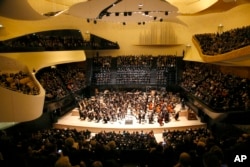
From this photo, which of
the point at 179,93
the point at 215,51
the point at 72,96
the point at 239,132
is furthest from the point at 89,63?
the point at 239,132

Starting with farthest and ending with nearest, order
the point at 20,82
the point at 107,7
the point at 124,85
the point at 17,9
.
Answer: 1. the point at 124,85
2. the point at 107,7
3. the point at 20,82
4. the point at 17,9

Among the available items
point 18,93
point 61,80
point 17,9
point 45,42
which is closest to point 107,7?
point 17,9

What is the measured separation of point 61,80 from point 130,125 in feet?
26.3

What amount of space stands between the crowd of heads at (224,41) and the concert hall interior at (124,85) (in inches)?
3.5

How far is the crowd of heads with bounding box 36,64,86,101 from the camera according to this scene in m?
16.9

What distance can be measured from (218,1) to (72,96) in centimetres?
1117

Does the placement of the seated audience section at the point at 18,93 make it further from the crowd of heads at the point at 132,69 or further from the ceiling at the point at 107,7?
the crowd of heads at the point at 132,69

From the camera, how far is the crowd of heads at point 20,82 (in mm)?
11936

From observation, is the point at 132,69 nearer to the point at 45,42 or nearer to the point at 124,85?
the point at 124,85

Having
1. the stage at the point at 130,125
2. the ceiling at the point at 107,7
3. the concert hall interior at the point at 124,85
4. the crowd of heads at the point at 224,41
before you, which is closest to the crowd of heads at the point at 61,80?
the concert hall interior at the point at 124,85

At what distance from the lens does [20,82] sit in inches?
502

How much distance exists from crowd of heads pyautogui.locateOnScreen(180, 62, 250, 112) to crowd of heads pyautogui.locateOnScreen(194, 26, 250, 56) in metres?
1.82

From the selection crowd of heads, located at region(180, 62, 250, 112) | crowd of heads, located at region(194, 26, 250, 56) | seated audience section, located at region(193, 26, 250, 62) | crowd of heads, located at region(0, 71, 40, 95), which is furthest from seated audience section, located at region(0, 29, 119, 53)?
crowd of heads, located at region(194, 26, 250, 56)

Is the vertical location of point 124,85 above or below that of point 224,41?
below
